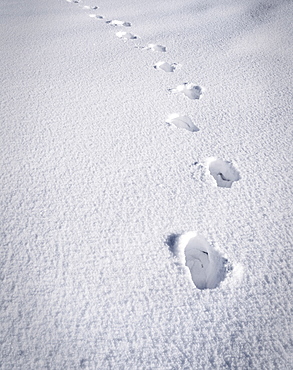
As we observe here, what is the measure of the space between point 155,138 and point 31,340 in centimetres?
80

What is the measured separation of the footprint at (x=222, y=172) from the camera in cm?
91

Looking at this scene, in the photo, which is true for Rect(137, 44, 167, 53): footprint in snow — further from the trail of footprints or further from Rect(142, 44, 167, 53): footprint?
the trail of footprints

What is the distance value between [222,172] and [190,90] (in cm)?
61

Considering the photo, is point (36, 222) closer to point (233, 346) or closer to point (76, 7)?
point (233, 346)

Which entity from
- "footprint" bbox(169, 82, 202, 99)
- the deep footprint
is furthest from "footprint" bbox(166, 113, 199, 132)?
the deep footprint

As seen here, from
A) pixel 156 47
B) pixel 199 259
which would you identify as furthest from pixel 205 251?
pixel 156 47

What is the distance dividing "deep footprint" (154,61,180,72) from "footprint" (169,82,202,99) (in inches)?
7.2

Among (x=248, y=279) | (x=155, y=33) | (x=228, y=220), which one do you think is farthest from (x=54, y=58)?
(x=248, y=279)

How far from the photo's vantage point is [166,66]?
1.51 meters

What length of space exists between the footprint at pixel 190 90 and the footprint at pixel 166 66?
18 cm

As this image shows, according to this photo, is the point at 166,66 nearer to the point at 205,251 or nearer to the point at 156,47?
the point at 156,47

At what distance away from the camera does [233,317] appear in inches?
23.8

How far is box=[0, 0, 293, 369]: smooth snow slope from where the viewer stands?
0.57m

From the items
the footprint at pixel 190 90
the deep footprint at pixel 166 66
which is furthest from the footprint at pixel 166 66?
the footprint at pixel 190 90
